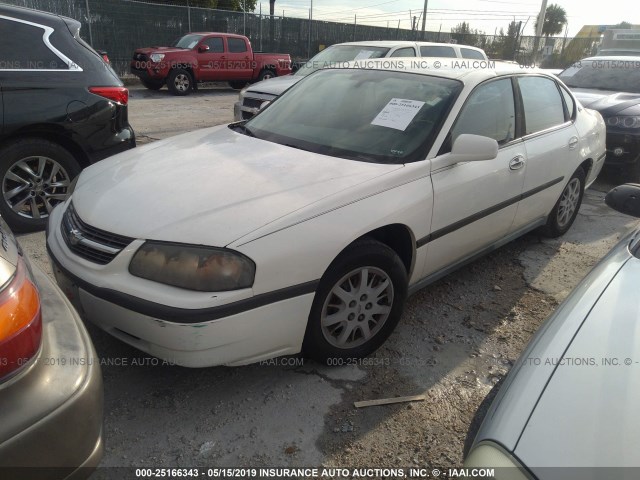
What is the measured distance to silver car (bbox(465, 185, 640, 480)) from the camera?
127cm

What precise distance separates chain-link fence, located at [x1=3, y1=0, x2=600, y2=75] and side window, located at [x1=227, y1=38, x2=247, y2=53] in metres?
2.78

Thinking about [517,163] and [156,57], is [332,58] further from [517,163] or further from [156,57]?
[156,57]

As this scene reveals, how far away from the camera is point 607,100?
6984mm

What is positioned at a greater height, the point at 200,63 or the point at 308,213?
the point at 200,63

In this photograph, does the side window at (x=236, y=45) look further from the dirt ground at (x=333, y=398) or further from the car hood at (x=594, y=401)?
the car hood at (x=594, y=401)

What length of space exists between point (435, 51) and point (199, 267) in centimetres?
850

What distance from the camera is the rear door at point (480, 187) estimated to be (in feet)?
9.71

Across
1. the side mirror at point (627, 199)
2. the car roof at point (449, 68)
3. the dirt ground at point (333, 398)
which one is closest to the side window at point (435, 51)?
the car roof at point (449, 68)

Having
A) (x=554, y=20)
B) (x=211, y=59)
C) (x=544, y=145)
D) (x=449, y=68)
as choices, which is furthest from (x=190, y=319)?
(x=554, y=20)

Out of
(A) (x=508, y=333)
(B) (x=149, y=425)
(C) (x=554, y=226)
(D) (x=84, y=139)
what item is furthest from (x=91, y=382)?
(C) (x=554, y=226)

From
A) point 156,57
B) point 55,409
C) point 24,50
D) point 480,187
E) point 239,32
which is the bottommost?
point 55,409

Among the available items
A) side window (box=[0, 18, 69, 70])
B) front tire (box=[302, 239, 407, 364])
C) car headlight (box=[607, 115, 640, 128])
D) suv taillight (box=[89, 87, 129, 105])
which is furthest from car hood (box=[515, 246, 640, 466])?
car headlight (box=[607, 115, 640, 128])

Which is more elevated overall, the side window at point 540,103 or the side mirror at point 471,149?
the side window at point 540,103

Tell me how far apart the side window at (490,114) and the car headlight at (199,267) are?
5.23 feet
